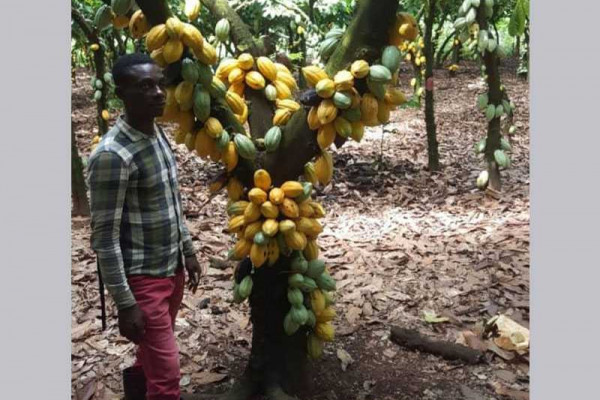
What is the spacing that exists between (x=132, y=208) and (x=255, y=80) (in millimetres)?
748

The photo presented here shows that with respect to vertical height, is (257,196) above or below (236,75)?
below

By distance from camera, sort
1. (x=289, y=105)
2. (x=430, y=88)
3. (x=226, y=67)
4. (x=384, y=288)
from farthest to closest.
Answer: (x=430, y=88)
(x=384, y=288)
(x=226, y=67)
(x=289, y=105)

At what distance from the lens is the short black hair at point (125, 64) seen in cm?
189

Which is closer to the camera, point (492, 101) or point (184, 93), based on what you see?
point (184, 93)

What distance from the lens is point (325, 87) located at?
6.67ft

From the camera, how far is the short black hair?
6.20ft

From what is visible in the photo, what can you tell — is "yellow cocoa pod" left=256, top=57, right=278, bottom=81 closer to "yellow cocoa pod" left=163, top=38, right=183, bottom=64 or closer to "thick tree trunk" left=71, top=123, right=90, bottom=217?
"yellow cocoa pod" left=163, top=38, right=183, bottom=64

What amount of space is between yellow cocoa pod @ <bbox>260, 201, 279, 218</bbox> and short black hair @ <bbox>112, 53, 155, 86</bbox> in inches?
25.4

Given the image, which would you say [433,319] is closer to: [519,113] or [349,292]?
[349,292]

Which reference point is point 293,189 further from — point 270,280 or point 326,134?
point 270,280

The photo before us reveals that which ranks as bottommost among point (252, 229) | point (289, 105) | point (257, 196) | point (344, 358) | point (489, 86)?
point (344, 358)

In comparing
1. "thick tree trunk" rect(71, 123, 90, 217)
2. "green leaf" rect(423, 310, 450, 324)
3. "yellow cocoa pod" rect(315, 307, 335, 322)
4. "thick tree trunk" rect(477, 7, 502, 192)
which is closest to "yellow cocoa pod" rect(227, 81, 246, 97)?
"yellow cocoa pod" rect(315, 307, 335, 322)

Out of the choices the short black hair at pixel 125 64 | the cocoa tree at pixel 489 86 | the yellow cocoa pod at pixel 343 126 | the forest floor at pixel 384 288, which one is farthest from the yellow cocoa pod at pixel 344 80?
the cocoa tree at pixel 489 86

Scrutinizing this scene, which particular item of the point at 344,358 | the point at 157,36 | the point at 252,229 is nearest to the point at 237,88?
the point at 157,36
